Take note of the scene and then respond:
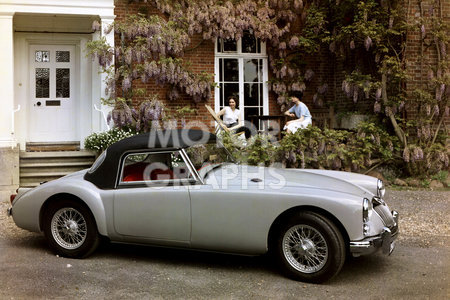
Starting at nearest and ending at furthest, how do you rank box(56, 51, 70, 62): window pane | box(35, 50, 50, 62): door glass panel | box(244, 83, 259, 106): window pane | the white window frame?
box(35, 50, 50, 62): door glass panel
box(56, 51, 70, 62): window pane
the white window frame
box(244, 83, 259, 106): window pane

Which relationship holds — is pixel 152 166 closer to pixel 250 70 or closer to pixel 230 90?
pixel 230 90

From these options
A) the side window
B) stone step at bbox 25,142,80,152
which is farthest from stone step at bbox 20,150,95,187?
the side window

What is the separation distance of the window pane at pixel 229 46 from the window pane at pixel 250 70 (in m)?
0.46

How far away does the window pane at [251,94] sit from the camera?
1250cm

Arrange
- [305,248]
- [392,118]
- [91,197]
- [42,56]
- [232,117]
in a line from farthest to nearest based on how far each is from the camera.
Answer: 1. [42,56]
2. [232,117]
3. [392,118]
4. [91,197]
5. [305,248]

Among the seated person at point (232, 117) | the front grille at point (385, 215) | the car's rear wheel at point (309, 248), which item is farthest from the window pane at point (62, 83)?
the front grille at point (385, 215)

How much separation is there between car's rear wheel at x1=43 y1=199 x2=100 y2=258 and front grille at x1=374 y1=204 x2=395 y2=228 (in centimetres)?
302

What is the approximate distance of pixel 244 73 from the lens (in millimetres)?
12484

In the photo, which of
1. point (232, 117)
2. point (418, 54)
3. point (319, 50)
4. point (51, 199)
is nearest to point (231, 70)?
point (232, 117)

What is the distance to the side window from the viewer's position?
195 inches

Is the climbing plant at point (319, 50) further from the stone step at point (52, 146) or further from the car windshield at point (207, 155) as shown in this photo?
the car windshield at point (207, 155)

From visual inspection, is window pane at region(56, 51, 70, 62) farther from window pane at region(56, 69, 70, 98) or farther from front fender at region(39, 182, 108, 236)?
front fender at region(39, 182, 108, 236)

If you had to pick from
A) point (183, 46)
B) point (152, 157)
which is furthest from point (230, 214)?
point (183, 46)

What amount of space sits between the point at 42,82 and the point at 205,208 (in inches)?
338
